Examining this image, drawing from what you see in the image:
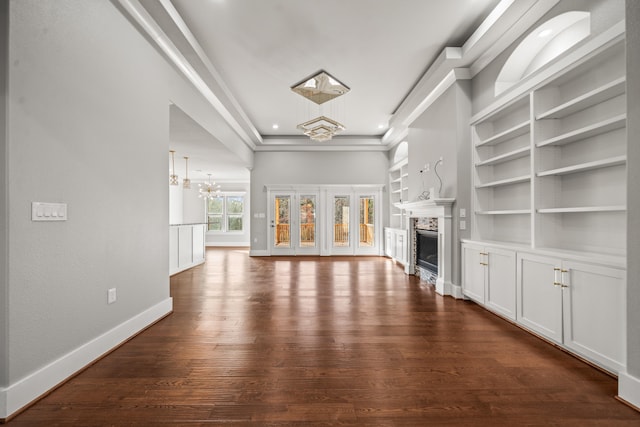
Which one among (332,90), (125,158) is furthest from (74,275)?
(332,90)

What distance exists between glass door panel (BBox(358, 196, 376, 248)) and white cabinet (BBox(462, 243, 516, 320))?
4663 mm

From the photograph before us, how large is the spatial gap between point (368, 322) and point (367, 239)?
5.59 metres

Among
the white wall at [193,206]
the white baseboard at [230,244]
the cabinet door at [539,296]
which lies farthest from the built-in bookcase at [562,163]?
the white wall at [193,206]

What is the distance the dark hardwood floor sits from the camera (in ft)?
5.49

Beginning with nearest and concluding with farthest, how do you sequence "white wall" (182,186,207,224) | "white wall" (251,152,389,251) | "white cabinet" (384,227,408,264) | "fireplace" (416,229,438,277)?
"fireplace" (416,229,438,277) → "white cabinet" (384,227,408,264) → "white wall" (251,152,389,251) → "white wall" (182,186,207,224)

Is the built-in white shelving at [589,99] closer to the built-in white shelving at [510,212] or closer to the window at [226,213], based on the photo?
the built-in white shelving at [510,212]

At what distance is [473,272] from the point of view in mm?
3775

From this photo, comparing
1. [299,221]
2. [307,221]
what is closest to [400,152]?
[307,221]

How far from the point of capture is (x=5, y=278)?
65.6 inches

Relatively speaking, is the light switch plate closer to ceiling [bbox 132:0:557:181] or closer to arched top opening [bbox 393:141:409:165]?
ceiling [bbox 132:0:557:181]

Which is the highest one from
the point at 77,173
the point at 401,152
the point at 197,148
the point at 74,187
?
the point at 401,152

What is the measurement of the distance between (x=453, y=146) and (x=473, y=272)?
1.74 meters

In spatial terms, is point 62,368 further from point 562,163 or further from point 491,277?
point 562,163

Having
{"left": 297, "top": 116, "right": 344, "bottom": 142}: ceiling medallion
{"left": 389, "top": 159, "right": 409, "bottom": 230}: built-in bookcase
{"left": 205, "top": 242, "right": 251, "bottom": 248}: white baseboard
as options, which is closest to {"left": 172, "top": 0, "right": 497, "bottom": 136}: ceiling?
{"left": 297, "top": 116, "right": 344, "bottom": 142}: ceiling medallion
